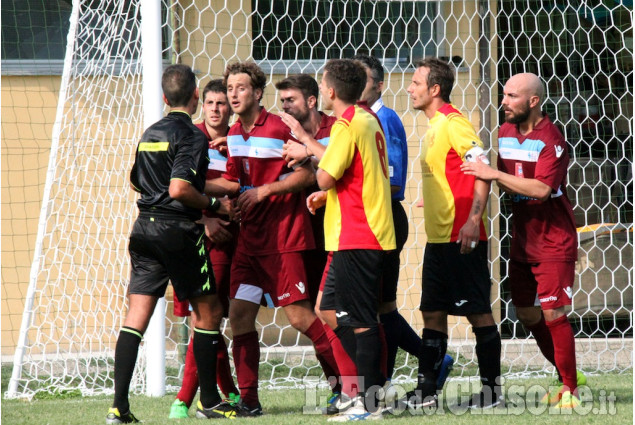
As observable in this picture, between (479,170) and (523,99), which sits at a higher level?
(523,99)

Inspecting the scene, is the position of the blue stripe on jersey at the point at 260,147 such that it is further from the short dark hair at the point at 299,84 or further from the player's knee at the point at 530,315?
the player's knee at the point at 530,315

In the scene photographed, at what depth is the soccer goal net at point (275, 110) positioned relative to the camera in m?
6.55

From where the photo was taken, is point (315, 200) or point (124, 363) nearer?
point (124, 363)

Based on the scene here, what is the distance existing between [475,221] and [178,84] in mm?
1743

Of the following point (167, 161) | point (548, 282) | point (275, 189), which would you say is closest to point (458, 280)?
point (548, 282)

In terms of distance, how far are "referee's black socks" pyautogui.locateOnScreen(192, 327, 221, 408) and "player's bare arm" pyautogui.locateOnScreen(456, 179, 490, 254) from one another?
55.8 inches

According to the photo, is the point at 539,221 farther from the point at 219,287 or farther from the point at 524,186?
the point at 219,287

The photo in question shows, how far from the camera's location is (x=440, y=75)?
194 inches

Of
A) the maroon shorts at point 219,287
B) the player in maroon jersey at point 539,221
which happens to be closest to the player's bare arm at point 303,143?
the maroon shorts at point 219,287

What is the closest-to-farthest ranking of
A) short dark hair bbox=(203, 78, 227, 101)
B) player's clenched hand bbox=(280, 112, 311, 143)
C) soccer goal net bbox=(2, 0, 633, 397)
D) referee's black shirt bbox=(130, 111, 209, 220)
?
1. referee's black shirt bbox=(130, 111, 209, 220)
2. player's clenched hand bbox=(280, 112, 311, 143)
3. short dark hair bbox=(203, 78, 227, 101)
4. soccer goal net bbox=(2, 0, 633, 397)

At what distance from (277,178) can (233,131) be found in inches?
14.8

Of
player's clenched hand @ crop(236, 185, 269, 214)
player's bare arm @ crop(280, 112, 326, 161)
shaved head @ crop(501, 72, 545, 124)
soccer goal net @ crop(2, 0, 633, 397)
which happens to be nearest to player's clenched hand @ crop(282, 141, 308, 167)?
player's bare arm @ crop(280, 112, 326, 161)

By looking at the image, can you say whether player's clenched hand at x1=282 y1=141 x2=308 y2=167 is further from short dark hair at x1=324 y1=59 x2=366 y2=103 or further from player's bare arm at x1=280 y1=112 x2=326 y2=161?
short dark hair at x1=324 y1=59 x2=366 y2=103

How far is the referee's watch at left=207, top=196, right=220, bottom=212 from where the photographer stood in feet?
14.8
